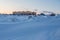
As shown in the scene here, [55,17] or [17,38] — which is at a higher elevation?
[17,38]

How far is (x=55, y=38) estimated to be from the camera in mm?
8141

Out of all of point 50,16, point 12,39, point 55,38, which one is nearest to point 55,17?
point 50,16

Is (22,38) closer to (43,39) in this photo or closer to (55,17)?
(43,39)

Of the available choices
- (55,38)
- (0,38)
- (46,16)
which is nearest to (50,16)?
(46,16)

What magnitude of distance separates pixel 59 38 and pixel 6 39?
2.16m

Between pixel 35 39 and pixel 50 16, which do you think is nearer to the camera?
pixel 35 39

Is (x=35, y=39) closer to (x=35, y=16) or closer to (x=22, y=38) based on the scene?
(x=22, y=38)

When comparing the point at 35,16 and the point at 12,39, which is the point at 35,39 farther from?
the point at 35,16

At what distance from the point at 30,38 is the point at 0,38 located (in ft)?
4.10

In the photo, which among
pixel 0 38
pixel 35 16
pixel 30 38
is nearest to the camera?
pixel 0 38

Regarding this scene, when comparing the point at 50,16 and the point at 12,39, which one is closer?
the point at 12,39

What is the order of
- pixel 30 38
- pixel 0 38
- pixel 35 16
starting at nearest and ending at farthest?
pixel 0 38 → pixel 30 38 → pixel 35 16

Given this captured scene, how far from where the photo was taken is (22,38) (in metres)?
7.82

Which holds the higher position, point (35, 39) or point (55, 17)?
point (35, 39)
